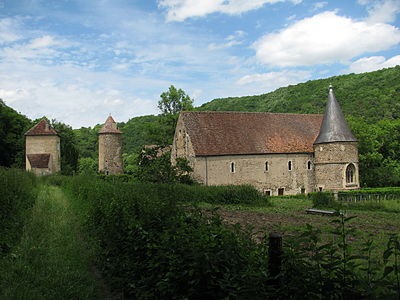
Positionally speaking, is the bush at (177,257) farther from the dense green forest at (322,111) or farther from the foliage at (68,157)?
the foliage at (68,157)

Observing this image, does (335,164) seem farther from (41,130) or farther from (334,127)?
(41,130)

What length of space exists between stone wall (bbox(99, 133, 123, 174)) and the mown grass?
3724 cm

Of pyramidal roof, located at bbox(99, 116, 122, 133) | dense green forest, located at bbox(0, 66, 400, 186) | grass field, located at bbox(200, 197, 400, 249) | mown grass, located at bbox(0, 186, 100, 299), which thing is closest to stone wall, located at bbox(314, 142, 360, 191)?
dense green forest, located at bbox(0, 66, 400, 186)

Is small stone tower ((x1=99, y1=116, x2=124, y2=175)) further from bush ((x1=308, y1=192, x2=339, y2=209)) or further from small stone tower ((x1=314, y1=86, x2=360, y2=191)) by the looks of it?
bush ((x1=308, y1=192, x2=339, y2=209))

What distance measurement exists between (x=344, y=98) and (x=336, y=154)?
33.0 metres

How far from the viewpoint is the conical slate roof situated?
35969 millimetres

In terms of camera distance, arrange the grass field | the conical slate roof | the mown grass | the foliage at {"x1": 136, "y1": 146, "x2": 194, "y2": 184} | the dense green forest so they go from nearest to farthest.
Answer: the mown grass → the grass field → the foliage at {"x1": 136, "y1": 146, "x2": 194, "y2": 184} → the conical slate roof → the dense green forest

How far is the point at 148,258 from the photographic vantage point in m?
6.09

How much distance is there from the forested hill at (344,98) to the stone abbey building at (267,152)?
75.2ft

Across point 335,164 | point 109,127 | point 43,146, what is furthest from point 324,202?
point 43,146

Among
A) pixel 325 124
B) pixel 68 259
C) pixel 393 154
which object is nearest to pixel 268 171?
pixel 325 124

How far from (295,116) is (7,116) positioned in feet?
132

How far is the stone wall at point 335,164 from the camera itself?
35.7 meters

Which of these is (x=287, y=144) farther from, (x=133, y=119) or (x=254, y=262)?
(x=133, y=119)
